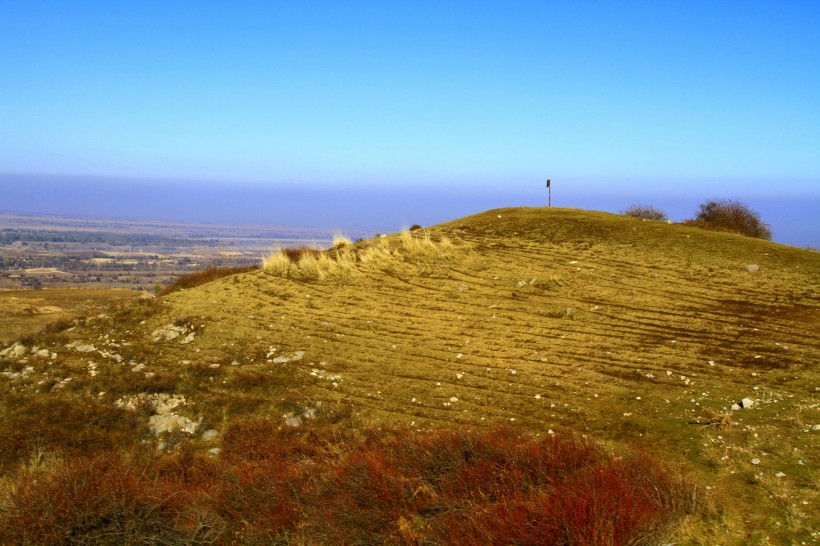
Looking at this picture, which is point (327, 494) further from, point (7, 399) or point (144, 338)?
point (144, 338)

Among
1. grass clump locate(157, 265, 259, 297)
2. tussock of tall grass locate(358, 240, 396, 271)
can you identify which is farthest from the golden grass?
tussock of tall grass locate(358, 240, 396, 271)

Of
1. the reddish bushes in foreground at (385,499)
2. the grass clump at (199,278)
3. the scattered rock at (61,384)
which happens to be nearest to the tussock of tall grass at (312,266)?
the grass clump at (199,278)

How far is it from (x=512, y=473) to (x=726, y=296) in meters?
7.40

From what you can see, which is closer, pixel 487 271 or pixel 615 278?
pixel 615 278

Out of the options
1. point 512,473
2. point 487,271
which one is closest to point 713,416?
Answer: point 512,473

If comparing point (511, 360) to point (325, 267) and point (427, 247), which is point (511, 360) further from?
point (325, 267)

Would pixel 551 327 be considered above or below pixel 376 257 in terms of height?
below

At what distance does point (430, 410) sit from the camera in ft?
23.6

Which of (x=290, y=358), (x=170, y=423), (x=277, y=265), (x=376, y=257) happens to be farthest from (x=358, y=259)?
(x=170, y=423)

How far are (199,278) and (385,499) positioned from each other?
453 inches

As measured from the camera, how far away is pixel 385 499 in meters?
4.82

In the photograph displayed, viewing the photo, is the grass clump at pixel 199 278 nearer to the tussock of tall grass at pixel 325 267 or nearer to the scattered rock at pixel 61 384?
the tussock of tall grass at pixel 325 267

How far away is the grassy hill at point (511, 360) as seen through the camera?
19.3 feet

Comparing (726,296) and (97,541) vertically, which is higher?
(726,296)
